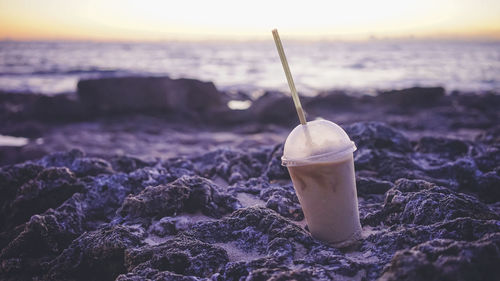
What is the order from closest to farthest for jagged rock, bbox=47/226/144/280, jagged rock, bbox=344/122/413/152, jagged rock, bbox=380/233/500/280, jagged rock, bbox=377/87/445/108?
1. jagged rock, bbox=380/233/500/280
2. jagged rock, bbox=47/226/144/280
3. jagged rock, bbox=344/122/413/152
4. jagged rock, bbox=377/87/445/108

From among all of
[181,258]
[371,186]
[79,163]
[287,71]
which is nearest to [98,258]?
[181,258]

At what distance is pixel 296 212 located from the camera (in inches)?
Answer: 107

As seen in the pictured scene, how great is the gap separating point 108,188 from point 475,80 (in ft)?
70.4

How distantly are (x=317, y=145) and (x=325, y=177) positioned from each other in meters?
0.19

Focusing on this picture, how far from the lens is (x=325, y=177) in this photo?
2.05m

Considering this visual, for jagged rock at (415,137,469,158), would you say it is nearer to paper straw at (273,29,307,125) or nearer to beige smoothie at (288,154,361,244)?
beige smoothie at (288,154,361,244)

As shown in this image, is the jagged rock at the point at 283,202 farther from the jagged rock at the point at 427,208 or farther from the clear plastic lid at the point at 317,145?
the clear plastic lid at the point at 317,145

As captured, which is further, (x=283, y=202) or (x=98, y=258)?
(x=283, y=202)

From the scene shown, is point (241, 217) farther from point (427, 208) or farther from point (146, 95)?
point (146, 95)

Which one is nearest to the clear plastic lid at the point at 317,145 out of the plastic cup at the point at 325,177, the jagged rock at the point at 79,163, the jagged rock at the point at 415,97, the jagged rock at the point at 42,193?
the plastic cup at the point at 325,177

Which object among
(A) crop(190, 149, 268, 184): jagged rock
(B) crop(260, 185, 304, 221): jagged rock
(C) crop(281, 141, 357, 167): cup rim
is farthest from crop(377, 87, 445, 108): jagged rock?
(C) crop(281, 141, 357, 167): cup rim

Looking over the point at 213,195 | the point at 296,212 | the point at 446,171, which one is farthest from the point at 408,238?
the point at 446,171

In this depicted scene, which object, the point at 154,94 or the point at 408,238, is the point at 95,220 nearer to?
the point at 408,238

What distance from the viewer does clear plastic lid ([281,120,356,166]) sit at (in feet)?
6.61
